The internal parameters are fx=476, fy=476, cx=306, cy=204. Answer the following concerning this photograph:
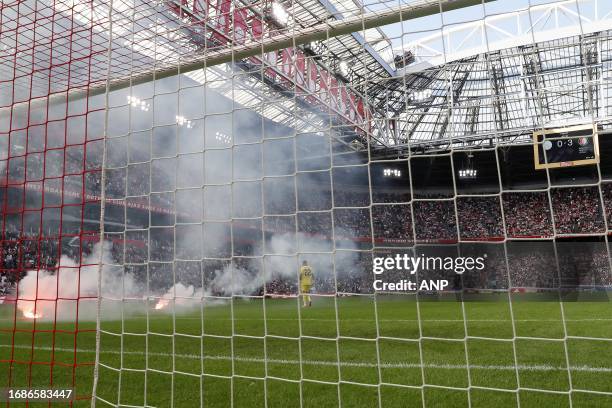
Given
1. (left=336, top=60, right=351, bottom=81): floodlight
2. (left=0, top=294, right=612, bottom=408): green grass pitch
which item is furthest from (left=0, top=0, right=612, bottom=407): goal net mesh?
(left=336, top=60, right=351, bottom=81): floodlight

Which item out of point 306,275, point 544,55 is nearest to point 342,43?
point 306,275

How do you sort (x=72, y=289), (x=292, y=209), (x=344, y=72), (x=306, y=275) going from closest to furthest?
(x=306, y=275), (x=344, y=72), (x=72, y=289), (x=292, y=209)

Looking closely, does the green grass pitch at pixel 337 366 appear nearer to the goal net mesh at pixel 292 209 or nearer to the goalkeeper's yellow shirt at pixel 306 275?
the goal net mesh at pixel 292 209

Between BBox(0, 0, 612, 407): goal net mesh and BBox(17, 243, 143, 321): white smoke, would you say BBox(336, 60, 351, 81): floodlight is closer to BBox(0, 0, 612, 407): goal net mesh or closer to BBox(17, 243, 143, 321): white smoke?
BBox(0, 0, 612, 407): goal net mesh

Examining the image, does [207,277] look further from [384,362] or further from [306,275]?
[384,362]

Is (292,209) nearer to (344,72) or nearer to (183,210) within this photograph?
(183,210)

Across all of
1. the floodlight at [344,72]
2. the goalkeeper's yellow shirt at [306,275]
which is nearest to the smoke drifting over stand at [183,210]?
the floodlight at [344,72]

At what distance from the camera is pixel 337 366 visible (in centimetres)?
375

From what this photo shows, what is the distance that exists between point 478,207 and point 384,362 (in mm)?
15938

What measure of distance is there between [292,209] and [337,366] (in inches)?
552

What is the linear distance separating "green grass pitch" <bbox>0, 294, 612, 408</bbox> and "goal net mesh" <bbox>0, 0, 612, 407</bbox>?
41mm

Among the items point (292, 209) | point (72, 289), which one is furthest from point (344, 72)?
point (72, 289)

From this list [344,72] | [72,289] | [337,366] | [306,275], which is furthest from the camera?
[72,289]

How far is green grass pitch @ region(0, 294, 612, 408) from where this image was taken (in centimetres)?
315
